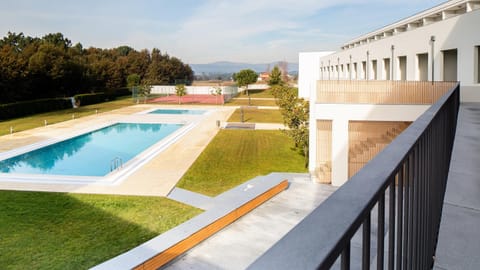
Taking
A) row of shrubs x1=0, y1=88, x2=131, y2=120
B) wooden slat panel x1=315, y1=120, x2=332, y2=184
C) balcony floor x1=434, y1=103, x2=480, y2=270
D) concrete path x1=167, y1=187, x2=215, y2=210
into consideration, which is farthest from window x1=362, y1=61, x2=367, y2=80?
row of shrubs x1=0, y1=88, x2=131, y2=120

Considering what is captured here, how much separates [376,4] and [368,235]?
140ft

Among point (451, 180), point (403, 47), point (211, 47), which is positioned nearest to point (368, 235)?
point (451, 180)

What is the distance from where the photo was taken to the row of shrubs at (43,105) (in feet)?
100

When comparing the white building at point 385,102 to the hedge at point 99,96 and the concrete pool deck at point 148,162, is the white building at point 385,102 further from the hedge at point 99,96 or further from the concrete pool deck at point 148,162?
the hedge at point 99,96

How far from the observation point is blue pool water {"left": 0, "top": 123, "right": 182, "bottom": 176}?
53.2 ft

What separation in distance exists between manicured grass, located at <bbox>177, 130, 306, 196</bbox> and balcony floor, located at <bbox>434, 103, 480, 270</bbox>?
9141 mm

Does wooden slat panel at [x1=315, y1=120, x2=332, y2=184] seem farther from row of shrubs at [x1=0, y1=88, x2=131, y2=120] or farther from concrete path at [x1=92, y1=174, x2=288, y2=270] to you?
row of shrubs at [x1=0, y1=88, x2=131, y2=120]

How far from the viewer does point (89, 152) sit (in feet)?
65.2

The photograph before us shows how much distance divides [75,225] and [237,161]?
8357 mm

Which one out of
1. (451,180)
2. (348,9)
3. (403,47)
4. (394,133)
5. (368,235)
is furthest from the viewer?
(348,9)

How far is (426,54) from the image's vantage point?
1778 centimetres

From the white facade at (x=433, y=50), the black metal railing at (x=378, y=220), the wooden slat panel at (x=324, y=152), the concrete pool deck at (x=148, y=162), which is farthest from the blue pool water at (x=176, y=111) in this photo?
the black metal railing at (x=378, y=220)

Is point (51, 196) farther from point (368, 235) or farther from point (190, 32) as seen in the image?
point (190, 32)

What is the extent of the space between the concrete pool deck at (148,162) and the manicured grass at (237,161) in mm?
552
